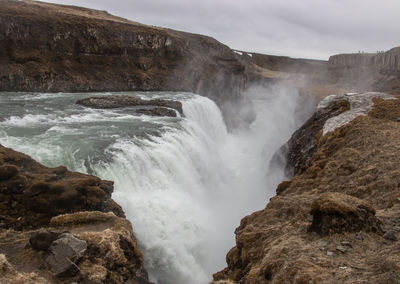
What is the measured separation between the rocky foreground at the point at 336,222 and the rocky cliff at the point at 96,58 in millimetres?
29535

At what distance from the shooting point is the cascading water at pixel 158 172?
11766 millimetres

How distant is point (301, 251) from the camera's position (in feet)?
20.1

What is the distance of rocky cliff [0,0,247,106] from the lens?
3366 centimetres

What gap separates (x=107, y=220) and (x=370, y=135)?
9.86m

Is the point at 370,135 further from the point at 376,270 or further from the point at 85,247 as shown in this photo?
the point at 85,247

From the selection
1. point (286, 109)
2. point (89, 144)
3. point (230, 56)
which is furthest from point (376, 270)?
point (230, 56)

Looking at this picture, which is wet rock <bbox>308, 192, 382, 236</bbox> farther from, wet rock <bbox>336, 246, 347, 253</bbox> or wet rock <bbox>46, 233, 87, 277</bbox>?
wet rock <bbox>46, 233, 87, 277</bbox>

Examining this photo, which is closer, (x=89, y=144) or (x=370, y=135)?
(x=370, y=135)

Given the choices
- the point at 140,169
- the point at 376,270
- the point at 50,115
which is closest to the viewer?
the point at 376,270

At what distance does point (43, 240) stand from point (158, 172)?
25.4ft

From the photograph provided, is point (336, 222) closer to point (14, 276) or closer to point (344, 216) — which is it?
point (344, 216)

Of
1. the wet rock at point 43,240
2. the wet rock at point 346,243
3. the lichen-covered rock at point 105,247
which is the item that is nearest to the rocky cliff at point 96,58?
the lichen-covered rock at point 105,247

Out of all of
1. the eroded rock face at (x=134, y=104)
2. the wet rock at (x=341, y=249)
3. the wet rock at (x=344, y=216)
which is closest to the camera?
the wet rock at (x=341, y=249)

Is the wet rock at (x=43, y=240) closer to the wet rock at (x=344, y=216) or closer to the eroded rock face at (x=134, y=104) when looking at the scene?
the wet rock at (x=344, y=216)
